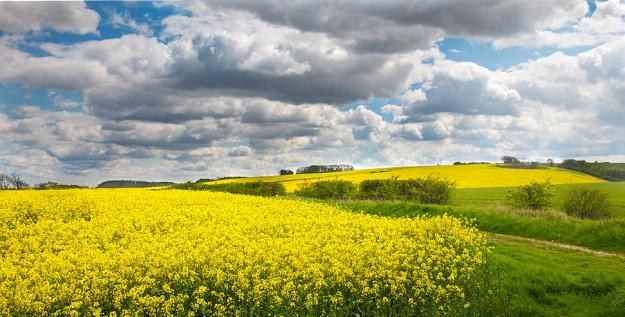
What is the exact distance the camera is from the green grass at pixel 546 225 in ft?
70.5

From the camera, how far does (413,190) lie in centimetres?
4138

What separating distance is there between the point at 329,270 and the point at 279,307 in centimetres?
137

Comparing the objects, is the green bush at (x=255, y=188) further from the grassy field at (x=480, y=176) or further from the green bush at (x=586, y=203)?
the green bush at (x=586, y=203)

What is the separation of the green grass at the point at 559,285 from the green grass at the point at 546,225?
11.5ft

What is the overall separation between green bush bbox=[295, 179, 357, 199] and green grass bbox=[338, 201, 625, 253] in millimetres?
16860

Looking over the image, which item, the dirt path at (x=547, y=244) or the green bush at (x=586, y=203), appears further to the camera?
the green bush at (x=586, y=203)

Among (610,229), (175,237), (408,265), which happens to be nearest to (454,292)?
(408,265)

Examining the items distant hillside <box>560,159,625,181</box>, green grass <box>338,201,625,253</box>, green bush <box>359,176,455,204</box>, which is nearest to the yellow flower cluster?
green grass <box>338,201,625,253</box>

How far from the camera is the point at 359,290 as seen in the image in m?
10.6

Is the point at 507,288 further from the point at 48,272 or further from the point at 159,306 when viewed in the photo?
the point at 48,272

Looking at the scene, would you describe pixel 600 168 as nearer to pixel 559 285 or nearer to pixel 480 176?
pixel 480 176

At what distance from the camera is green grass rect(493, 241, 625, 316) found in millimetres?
13531

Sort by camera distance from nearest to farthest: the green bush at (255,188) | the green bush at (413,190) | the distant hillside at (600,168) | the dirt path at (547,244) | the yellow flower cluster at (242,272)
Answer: the yellow flower cluster at (242,272) < the dirt path at (547,244) < the green bush at (413,190) < the green bush at (255,188) < the distant hillside at (600,168)

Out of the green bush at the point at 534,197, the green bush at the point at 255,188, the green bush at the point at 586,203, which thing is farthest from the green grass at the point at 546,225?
the green bush at the point at 255,188
